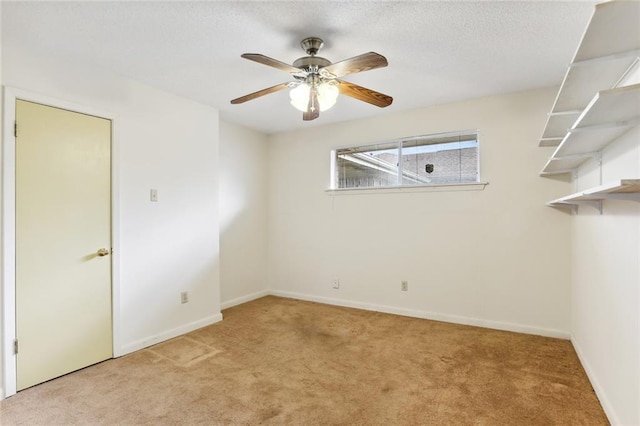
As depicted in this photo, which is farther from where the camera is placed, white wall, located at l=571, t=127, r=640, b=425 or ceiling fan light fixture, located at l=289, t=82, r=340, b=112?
ceiling fan light fixture, located at l=289, t=82, r=340, b=112

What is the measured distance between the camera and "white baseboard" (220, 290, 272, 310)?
4.24 m

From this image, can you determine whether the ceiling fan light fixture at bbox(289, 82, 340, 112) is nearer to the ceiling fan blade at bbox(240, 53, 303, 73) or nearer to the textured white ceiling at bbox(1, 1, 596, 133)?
the ceiling fan blade at bbox(240, 53, 303, 73)

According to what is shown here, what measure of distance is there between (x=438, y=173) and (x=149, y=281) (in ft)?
10.7

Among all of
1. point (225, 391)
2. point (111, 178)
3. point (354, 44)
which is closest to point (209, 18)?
point (354, 44)

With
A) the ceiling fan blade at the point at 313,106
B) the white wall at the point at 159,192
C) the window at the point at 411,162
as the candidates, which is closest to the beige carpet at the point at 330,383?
the white wall at the point at 159,192

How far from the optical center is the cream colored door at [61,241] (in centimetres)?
231

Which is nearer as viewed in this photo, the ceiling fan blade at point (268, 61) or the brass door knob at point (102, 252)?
the ceiling fan blade at point (268, 61)

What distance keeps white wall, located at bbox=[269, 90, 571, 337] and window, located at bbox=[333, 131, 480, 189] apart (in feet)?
0.43

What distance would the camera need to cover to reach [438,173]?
3.80 metres

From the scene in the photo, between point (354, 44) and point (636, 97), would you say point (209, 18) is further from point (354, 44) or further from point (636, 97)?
point (636, 97)

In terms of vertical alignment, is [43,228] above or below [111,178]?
below

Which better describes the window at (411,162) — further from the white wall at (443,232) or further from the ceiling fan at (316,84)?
the ceiling fan at (316,84)

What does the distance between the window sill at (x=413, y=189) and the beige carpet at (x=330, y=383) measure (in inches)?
59.2

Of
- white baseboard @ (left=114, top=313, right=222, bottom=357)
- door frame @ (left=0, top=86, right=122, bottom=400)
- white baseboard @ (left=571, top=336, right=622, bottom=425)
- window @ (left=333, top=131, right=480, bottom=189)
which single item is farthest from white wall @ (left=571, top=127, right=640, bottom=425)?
door frame @ (left=0, top=86, right=122, bottom=400)
